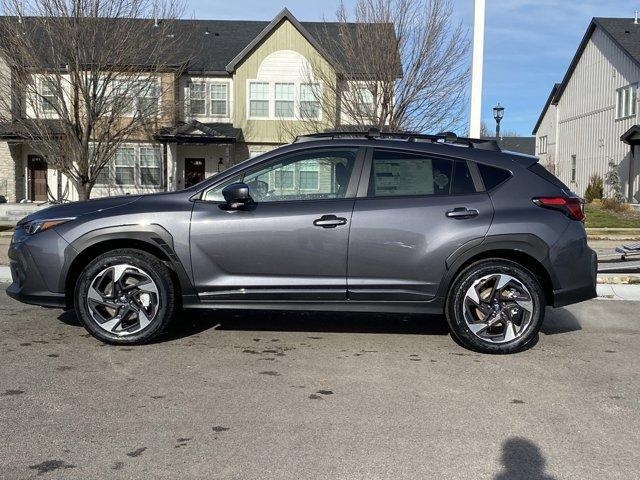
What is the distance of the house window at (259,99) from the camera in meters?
25.5

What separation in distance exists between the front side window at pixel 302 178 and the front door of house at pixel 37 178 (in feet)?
77.7

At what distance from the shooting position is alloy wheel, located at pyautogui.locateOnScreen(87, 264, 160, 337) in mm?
5160

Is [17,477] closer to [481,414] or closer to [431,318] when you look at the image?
[481,414]

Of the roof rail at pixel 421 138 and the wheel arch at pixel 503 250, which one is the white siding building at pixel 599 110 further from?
the wheel arch at pixel 503 250

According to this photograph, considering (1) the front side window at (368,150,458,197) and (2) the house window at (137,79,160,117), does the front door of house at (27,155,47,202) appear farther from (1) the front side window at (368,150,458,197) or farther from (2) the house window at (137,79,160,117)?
(1) the front side window at (368,150,458,197)

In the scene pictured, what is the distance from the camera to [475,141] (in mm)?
5566

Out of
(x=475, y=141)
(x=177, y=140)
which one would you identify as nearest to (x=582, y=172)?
(x=177, y=140)

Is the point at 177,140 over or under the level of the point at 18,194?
over

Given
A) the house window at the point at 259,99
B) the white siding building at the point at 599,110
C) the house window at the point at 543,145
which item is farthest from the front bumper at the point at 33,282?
the house window at the point at 543,145

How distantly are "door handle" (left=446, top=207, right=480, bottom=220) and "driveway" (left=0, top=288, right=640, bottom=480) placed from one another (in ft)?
3.82

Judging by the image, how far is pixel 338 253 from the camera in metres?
5.11

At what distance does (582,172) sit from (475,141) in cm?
2906

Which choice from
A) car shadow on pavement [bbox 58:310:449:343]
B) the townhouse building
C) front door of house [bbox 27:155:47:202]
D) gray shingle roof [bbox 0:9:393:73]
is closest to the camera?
car shadow on pavement [bbox 58:310:449:343]

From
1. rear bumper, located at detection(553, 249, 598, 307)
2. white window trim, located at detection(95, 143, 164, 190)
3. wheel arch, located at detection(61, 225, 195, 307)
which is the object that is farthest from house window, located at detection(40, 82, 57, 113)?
rear bumper, located at detection(553, 249, 598, 307)
